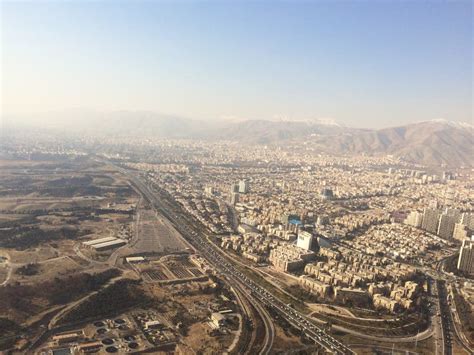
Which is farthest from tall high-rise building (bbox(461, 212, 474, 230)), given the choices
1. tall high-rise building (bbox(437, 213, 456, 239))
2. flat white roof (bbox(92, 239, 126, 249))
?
flat white roof (bbox(92, 239, 126, 249))

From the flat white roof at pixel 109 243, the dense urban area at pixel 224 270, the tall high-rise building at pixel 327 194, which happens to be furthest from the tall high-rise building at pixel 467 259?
the tall high-rise building at pixel 327 194

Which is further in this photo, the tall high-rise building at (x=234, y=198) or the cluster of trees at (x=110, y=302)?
the tall high-rise building at (x=234, y=198)

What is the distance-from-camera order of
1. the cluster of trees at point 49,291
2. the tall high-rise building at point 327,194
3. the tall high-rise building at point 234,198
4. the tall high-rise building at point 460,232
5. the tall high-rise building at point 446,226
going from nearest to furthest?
1. the cluster of trees at point 49,291
2. the tall high-rise building at point 460,232
3. the tall high-rise building at point 446,226
4. the tall high-rise building at point 234,198
5. the tall high-rise building at point 327,194

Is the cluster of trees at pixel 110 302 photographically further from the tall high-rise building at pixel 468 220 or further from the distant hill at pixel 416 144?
the distant hill at pixel 416 144

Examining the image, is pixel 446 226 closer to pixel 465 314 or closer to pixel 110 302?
pixel 465 314

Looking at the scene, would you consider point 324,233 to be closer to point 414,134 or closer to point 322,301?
point 322,301

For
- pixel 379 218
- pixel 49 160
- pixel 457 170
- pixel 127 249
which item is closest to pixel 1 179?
pixel 49 160

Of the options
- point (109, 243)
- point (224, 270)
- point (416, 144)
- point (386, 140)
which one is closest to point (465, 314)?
point (224, 270)
